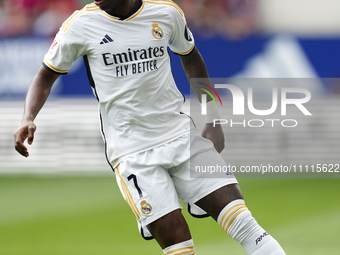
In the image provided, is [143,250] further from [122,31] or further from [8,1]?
[8,1]

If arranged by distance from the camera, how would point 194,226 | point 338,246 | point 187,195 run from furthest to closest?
point 194,226 < point 338,246 < point 187,195

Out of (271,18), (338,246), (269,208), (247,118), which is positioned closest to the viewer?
(338,246)

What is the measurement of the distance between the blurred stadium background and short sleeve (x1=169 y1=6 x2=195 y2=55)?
271 centimetres

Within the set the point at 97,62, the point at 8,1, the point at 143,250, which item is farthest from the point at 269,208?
the point at 8,1

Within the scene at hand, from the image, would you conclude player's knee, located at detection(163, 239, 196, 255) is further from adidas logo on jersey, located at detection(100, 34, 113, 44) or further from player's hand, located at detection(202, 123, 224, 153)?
adidas logo on jersey, located at detection(100, 34, 113, 44)

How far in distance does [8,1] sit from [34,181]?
2.60 metres

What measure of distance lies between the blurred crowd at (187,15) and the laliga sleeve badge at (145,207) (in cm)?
414

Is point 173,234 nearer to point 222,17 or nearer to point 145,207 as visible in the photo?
point 145,207

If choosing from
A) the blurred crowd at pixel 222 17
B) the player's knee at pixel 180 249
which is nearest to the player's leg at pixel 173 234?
the player's knee at pixel 180 249

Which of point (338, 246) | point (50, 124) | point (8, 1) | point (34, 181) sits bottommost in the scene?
point (34, 181)

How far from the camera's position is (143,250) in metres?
3.75

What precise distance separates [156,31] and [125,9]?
0.20 metres

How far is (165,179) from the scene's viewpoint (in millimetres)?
2314

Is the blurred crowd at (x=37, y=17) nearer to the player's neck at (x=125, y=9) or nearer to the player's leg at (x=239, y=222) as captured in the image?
the player's neck at (x=125, y=9)
